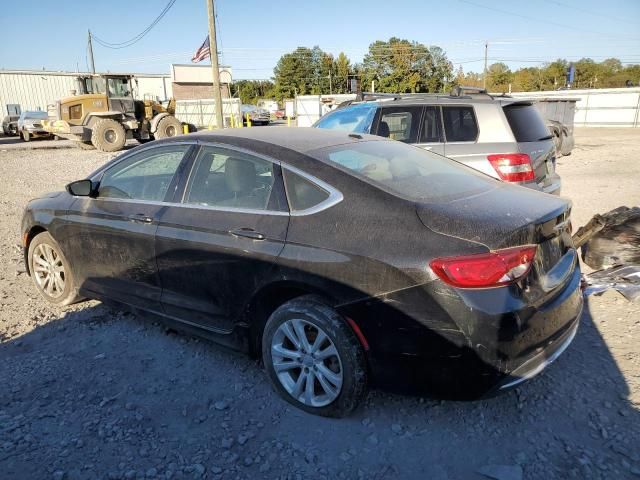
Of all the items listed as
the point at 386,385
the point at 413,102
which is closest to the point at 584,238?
the point at 413,102

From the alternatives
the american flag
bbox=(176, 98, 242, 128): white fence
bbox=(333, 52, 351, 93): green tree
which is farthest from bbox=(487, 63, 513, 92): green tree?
the american flag

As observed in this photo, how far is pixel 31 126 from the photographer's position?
85.6 ft

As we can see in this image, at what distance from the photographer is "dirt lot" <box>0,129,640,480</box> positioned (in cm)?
238

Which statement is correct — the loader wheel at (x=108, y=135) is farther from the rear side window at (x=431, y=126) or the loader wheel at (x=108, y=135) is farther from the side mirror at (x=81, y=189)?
the side mirror at (x=81, y=189)

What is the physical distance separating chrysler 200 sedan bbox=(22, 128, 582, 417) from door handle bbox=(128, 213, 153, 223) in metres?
0.01

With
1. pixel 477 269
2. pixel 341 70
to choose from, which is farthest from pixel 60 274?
pixel 341 70

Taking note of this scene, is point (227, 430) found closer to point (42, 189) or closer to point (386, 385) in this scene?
point (386, 385)

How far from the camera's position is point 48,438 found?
2605 mm

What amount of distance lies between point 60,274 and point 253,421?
2.56 metres

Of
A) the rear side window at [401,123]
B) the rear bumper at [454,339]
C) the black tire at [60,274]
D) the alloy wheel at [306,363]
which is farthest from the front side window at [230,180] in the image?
the rear side window at [401,123]

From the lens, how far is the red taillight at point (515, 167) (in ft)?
17.7

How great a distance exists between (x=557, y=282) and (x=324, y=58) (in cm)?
9278

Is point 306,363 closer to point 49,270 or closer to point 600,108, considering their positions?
point 49,270

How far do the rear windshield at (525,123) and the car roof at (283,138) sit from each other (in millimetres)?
2836
